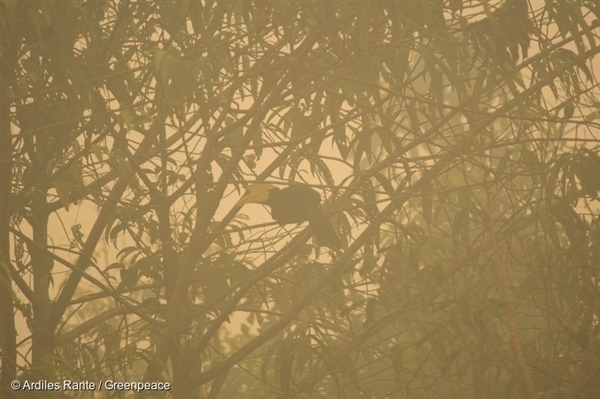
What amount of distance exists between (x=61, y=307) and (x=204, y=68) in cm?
124

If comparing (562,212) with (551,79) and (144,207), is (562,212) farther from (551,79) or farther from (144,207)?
(144,207)

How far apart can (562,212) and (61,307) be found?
2.21 m

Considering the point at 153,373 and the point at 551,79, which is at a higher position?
the point at 551,79

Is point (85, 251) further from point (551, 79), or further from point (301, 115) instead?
point (551, 79)

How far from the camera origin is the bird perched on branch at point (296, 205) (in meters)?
2.87

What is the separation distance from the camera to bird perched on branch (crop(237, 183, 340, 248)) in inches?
113

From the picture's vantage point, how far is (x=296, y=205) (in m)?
2.97

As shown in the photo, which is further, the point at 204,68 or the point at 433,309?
the point at 204,68

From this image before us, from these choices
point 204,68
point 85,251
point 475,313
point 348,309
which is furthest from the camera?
point 85,251

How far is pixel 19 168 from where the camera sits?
3062 millimetres

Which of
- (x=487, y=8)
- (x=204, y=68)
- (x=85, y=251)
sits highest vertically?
(x=204, y=68)

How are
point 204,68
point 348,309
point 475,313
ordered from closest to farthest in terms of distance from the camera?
point 475,313 < point 348,309 < point 204,68

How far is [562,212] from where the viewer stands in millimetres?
2760

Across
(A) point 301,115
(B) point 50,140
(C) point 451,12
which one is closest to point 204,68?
(A) point 301,115
